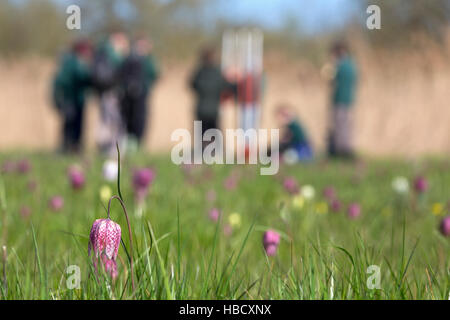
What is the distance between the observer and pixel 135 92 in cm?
1038

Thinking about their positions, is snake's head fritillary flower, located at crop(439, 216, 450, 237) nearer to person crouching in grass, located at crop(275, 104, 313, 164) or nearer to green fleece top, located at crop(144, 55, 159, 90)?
person crouching in grass, located at crop(275, 104, 313, 164)

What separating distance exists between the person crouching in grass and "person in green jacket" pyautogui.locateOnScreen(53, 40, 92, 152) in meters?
3.02

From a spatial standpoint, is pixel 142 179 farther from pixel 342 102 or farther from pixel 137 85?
pixel 342 102

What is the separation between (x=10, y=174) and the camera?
478 cm

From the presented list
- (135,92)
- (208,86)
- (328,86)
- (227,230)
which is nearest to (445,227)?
(227,230)

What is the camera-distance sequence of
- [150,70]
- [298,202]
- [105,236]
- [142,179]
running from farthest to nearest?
[150,70], [298,202], [142,179], [105,236]

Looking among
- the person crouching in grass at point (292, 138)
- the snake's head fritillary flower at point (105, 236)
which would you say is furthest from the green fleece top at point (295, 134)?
the snake's head fritillary flower at point (105, 236)

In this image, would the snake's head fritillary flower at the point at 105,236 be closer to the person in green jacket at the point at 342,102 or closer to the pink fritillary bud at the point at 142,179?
the pink fritillary bud at the point at 142,179

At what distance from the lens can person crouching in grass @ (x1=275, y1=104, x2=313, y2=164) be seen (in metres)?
9.46

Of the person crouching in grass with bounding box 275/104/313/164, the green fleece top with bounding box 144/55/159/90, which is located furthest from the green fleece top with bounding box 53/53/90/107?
the person crouching in grass with bounding box 275/104/313/164

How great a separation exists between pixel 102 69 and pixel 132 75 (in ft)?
3.08

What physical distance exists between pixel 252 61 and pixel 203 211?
856cm

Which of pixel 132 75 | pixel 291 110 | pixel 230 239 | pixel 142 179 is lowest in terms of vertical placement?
pixel 230 239

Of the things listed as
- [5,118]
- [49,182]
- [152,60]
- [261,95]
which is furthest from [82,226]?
[5,118]
